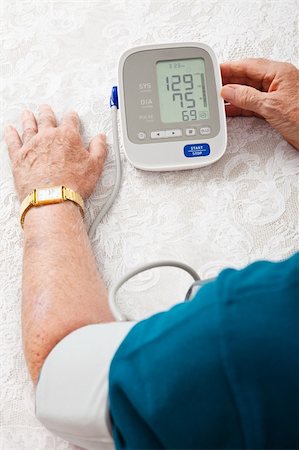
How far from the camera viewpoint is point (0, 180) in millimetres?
988

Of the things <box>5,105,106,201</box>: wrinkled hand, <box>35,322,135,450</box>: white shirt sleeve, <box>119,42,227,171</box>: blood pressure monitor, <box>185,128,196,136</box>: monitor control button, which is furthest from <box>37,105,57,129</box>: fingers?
<box>35,322,135,450</box>: white shirt sleeve

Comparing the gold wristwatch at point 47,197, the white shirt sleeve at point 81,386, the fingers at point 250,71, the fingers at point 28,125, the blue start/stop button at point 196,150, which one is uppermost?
the fingers at point 250,71

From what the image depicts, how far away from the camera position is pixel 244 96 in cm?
98

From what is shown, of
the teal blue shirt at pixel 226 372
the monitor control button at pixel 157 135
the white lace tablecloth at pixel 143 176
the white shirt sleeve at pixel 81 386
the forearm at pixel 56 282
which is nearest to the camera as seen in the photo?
the teal blue shirt at pixel 226 372

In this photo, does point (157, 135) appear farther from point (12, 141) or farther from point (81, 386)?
point (81, 386)

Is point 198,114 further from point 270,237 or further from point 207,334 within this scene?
point 207,334

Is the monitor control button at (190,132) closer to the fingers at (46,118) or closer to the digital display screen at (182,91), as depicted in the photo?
the digital display screen at (182,91)

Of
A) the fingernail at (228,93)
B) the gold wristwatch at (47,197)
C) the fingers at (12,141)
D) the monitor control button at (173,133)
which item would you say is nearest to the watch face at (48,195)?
the gold wristwatch at (47,197)

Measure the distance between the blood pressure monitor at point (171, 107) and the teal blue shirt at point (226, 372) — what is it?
443mm

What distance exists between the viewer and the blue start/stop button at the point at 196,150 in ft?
3.22

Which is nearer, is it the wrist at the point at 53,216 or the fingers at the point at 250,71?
the wrist at the point at 53,216

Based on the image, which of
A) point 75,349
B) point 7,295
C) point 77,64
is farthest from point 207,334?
point 77,64

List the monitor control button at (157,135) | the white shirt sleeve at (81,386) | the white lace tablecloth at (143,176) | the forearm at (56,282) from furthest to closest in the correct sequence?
the monitor control button at (157,135) → the white lace tablecloth at (143,176) → the forearm at (56,282) → the white shirt sleeve at (81,386)

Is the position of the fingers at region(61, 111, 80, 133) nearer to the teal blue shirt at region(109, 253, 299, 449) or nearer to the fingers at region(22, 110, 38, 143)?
the fingers at region(22, 110, 38, 143)
